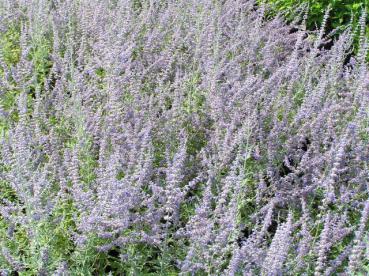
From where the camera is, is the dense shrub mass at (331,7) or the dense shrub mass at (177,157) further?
the dense shrub mass at (331,7)

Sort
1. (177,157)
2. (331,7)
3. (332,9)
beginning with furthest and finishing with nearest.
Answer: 1. (332,9)
2. (331,7)
3. (177,157)

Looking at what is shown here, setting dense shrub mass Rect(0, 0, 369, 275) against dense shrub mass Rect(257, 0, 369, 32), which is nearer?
dense shrub mass Rect(0, 0, 369, 275)

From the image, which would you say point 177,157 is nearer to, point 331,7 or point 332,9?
point 331,7

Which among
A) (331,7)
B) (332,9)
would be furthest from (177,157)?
(332,9)

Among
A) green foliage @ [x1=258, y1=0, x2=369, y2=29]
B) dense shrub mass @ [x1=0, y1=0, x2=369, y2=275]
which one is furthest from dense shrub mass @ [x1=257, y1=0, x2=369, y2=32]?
dense shrub mass @ [x1=0, y1=0, x2=369, y2=275]

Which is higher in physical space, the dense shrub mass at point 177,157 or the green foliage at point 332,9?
the green foliage at point 332,9

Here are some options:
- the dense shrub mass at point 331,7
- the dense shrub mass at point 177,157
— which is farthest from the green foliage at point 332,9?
the dense shrub mass at point 177,157

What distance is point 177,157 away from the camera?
2.52 metres

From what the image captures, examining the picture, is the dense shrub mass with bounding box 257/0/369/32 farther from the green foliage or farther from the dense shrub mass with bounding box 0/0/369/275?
the dense shrub mass with bounding box 0/0/369/275

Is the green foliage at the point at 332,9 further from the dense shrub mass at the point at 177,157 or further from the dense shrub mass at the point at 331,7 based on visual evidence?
the dense shrub mass at the point at 177,157

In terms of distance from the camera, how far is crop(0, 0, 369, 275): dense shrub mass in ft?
7.70

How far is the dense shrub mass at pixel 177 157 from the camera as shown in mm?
2346

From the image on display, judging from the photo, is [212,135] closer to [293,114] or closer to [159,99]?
[159,99]

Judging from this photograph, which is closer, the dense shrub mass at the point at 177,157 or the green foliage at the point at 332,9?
the dense shrub mass at the point at 177,157
